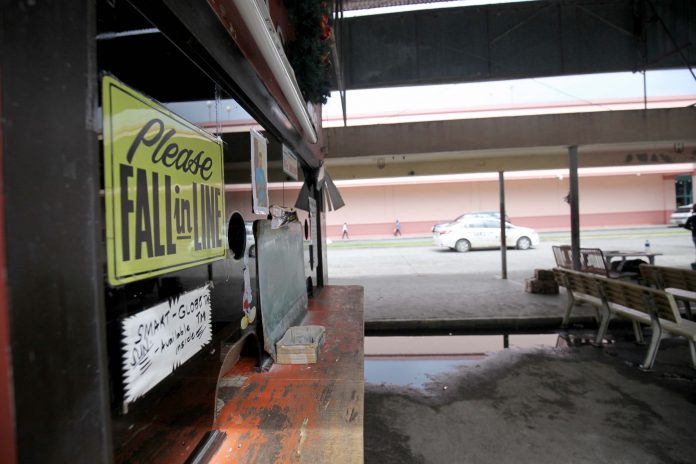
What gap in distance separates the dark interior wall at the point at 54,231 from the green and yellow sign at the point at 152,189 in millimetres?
193

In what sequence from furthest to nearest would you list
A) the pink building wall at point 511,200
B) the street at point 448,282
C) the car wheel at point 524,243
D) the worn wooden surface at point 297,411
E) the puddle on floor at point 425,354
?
the pink building wall at point 511,200
the car wheel at point 524,243
the street at point 448,282
the puddle on floor at point 425,354
the worn wooden surface at point 297,411

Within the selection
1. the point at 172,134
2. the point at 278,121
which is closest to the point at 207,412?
the point at 172,134

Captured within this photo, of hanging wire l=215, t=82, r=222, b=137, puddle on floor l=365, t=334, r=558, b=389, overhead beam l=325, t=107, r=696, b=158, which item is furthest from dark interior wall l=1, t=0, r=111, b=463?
overhead beam l=325, t=107, r=696, b=158

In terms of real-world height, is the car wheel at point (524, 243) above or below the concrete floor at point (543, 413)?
above

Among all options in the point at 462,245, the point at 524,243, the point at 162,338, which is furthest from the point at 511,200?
the point at 162,338

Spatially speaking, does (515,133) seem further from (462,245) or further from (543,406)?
(462,245)

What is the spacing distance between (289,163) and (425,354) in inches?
136

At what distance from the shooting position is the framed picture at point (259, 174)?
8.63 ft

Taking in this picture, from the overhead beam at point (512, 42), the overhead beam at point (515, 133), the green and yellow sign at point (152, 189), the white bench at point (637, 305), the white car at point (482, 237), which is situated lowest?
the white bench at point (637, 305)

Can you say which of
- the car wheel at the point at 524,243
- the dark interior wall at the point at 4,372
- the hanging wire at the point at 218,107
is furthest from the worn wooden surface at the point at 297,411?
the car wheel at the point at 524,243

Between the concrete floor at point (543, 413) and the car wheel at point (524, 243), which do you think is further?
the car wheel at point (524, 243)

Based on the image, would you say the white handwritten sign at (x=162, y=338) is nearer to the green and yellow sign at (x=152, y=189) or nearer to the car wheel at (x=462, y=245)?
the green and yellow sign at (x=152, y=189)

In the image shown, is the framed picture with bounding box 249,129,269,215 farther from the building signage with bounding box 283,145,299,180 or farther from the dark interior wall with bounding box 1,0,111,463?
the dark interior wall with bounding box 1,0,111,463

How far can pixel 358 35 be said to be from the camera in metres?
8.25
